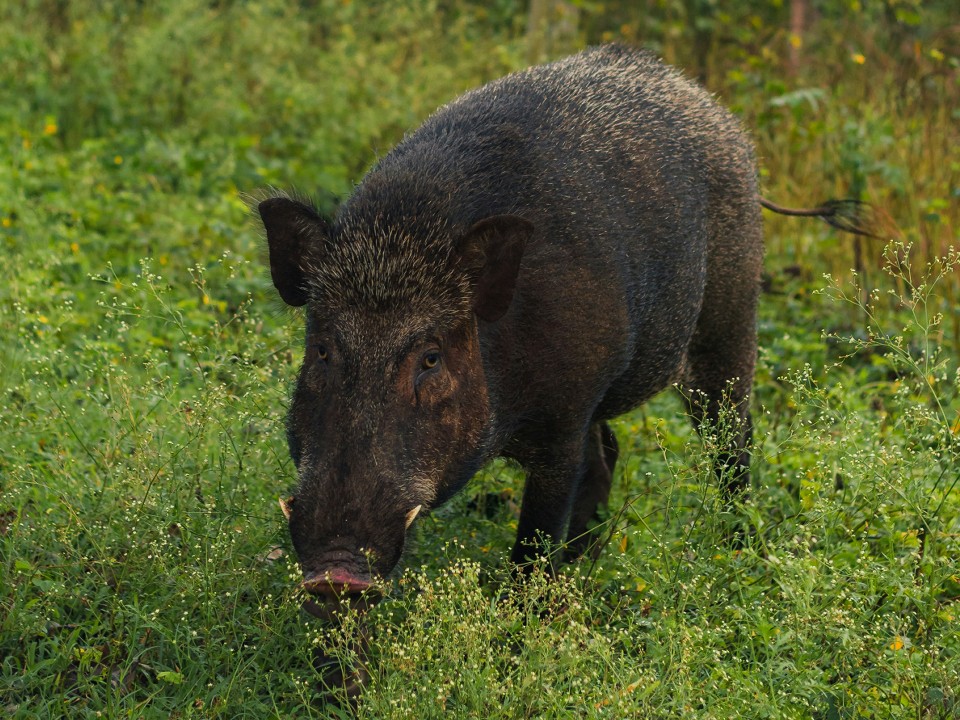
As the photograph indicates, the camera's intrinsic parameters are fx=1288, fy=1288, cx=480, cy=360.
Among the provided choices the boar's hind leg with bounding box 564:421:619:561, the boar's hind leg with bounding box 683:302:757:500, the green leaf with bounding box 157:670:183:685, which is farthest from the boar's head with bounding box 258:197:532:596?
the boar's hind leg with bounding box 683:302:757:500

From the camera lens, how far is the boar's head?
11.1 feet

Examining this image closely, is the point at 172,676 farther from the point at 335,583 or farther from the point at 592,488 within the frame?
the point at 592,488

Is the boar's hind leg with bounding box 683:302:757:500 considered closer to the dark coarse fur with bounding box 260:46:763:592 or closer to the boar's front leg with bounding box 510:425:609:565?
the dark coarse fur with bounding box 260:46:763:592

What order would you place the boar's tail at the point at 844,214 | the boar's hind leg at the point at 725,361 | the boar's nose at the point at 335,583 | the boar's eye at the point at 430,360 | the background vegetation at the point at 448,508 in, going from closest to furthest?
the boar's nose at the point at 335,583, the background vegetation at the point at 448,508, the boar's eye at the point at 430,360, the boar's hind leg at the point at 725,361, the boar's tail at the point at 844,214

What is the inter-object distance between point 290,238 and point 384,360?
581 millimetres

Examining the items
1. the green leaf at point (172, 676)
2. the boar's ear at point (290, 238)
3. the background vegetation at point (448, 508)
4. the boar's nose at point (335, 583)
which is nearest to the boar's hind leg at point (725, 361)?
the background vegetation at point (448, 508)

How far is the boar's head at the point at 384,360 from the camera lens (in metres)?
3.38

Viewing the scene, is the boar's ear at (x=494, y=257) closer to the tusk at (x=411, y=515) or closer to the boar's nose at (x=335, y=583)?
the tusk at (x=411, y=515)

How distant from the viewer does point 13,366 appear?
15.4 ft

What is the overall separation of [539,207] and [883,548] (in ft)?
5.27

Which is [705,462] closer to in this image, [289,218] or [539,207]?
[539,207]

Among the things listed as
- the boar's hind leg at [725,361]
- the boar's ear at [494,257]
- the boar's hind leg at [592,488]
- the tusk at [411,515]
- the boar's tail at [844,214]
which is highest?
the boar's ear at [494,257]

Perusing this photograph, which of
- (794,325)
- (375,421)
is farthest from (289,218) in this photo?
(794,325)

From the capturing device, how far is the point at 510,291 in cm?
379
